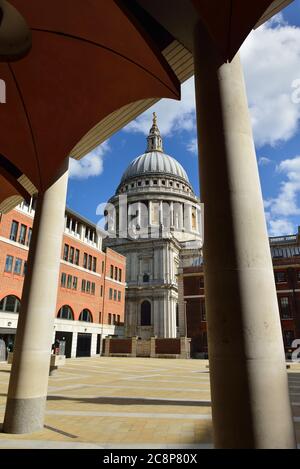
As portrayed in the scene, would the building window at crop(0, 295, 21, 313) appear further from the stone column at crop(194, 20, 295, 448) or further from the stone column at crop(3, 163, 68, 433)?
the stone column at crop(194, 20, 295, 448)

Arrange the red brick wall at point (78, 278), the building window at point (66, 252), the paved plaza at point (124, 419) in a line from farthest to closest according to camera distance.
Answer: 1. the building window at point (66, 252)
2. the red brick wall at point (78, 278)
3. the paved plaza at point (124, 419)

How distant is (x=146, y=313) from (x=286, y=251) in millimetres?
31641

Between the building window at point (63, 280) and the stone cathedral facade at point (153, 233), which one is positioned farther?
the stone cathedral facade at point (153, 233)

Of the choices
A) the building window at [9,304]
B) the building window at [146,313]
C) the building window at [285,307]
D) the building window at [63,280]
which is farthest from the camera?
the building window at [146,313]

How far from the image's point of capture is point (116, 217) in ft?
308

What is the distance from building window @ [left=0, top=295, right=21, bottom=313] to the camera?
1203 inches

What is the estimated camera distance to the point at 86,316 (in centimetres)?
4325

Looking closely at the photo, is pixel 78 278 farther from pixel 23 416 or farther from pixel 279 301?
pixel 23 416

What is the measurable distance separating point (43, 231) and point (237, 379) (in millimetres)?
6277

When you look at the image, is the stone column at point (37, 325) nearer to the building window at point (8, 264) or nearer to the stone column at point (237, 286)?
the stone column at point (237, 286)

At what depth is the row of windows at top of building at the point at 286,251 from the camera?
176 ft

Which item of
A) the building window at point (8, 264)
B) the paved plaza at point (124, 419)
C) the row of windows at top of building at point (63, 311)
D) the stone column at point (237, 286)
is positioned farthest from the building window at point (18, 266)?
the stone column at point (237, 286)

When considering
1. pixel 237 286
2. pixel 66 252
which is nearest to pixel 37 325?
pixel 237 286

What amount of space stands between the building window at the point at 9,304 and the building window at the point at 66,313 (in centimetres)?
660
